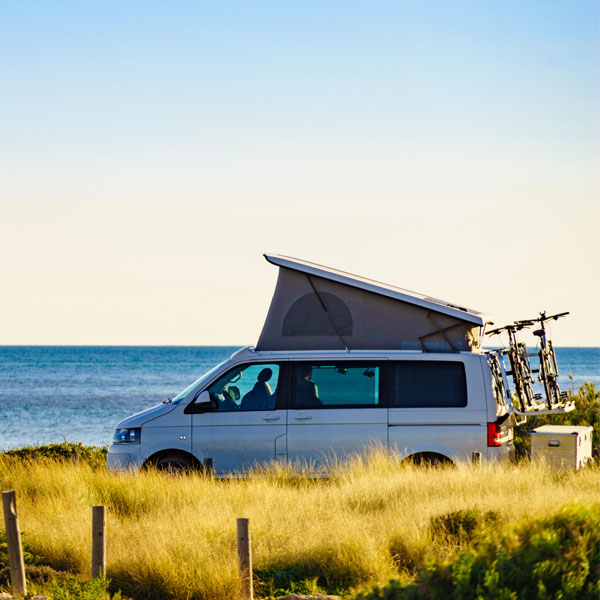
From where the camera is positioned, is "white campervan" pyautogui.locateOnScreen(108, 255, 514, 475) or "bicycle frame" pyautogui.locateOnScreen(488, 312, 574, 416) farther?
"bicycle frame" pyautogui.locateOnScreen(488, 312, 574, 416)

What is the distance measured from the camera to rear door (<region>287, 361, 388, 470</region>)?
413 inches

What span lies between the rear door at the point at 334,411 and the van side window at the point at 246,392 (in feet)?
0.86

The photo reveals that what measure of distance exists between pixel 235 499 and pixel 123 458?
6.90ft

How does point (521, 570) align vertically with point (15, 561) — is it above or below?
above

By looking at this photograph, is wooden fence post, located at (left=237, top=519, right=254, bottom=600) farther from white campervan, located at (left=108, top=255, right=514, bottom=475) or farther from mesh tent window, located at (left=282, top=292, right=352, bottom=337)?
mesh tent window, located at (left=282, top=292, right=352, bottom=337)

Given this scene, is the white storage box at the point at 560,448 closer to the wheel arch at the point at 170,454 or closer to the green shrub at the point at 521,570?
the wheel arch at the point at 170,454

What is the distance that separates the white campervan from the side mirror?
0.04 ft

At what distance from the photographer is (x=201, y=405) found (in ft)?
34.9

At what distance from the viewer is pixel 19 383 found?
220ft

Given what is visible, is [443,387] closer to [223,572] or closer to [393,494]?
[393,494]

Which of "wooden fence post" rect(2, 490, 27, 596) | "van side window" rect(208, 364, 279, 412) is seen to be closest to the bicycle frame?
"van side window" rect(208, 364, 279, 412)

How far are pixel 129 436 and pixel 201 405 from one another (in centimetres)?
98

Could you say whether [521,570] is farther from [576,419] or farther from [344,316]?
[576,419]

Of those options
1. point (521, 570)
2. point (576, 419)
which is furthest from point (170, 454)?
point (576, 419)
